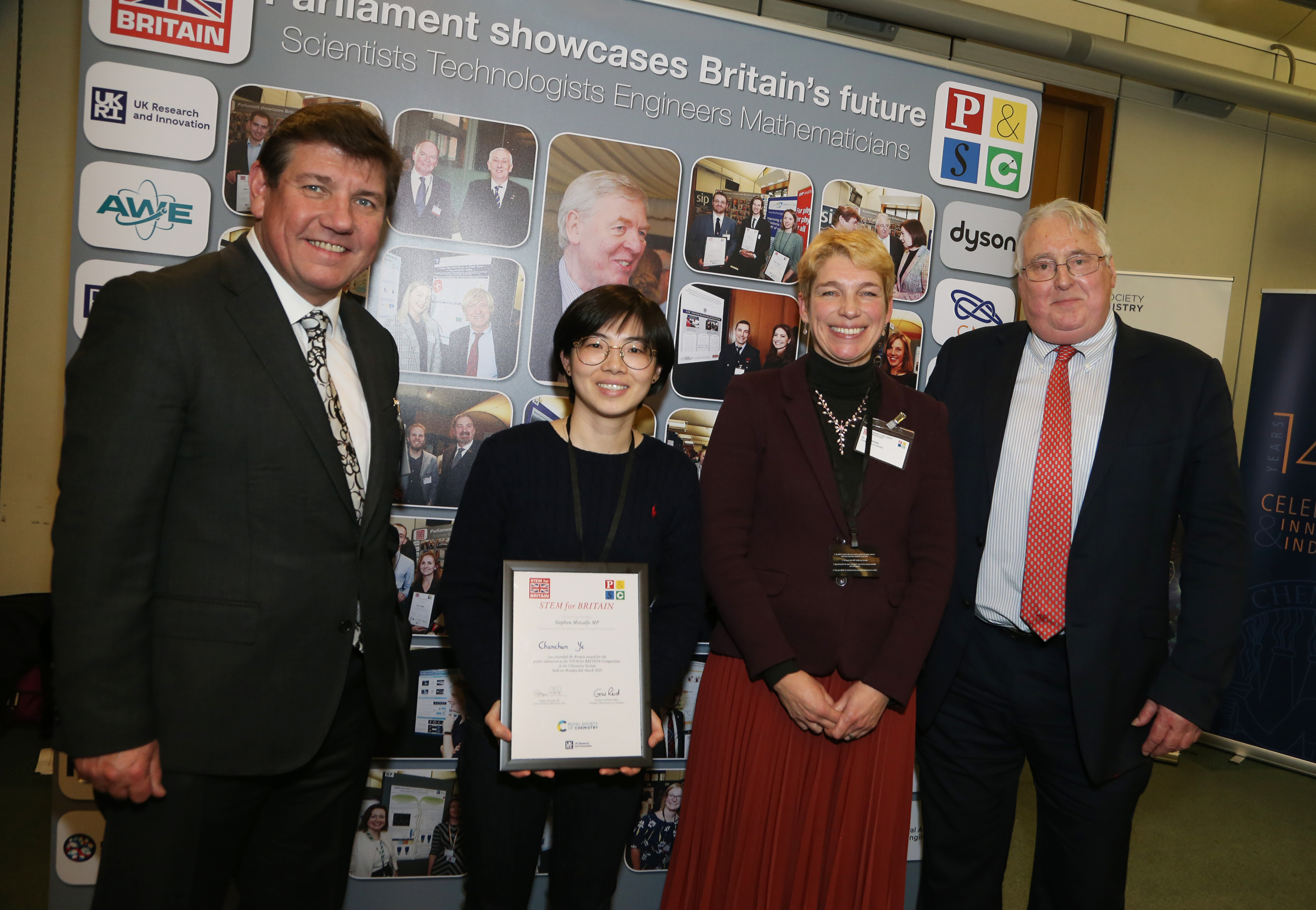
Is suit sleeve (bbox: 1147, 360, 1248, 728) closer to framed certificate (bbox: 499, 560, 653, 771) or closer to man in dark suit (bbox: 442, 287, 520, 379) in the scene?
framed certificate (bbox: 499, 560, 653, 771)

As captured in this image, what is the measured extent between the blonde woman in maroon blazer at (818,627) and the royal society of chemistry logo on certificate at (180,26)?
5.89ft

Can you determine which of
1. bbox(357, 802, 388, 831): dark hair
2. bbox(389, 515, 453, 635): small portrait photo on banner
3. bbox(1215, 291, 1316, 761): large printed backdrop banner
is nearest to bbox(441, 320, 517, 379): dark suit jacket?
bbox(389, 515, 453, 635): small portrait photo on banner

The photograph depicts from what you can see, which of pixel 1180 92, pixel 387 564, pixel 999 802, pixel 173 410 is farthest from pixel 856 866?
pixel 1180 92

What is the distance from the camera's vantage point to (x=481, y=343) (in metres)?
2.55

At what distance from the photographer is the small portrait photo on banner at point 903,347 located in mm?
2902

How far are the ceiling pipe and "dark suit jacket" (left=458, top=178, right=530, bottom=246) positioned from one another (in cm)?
255

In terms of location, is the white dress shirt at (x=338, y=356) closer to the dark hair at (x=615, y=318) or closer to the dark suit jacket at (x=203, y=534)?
the dark suit jacket at (x=203, y=534)

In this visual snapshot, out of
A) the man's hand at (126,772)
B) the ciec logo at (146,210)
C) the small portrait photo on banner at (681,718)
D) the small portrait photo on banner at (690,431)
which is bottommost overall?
the small portrait photo on banner at (681,718)

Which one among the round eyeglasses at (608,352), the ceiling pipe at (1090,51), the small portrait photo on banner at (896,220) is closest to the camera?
the round eyeglasses at (608,352)

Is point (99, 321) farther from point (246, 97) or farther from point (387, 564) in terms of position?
point (246, 97)

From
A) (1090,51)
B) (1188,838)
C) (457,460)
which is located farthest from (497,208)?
(1188,838)

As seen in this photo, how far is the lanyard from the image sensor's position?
1919 millimetres

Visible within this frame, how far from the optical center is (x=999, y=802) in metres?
2.34

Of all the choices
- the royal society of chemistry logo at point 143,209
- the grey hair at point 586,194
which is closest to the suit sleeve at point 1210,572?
the grey hair at point 586,194
